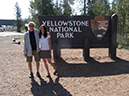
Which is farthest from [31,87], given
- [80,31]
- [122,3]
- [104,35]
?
[122,3]

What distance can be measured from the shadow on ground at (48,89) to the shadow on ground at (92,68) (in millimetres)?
814

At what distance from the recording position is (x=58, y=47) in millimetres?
6391

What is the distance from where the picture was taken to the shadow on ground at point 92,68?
4840 mm

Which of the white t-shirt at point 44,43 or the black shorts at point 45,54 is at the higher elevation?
the white t-shirt at point 44,43

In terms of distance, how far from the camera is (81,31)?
641cm

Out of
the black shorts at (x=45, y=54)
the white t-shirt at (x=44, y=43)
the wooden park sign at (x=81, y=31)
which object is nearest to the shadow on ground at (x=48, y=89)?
the black shorts at (x=45, y=54)

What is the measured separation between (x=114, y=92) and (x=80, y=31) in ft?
11.3

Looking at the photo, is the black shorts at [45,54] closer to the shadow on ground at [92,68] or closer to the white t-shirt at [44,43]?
the white t-shirt at [44,43]

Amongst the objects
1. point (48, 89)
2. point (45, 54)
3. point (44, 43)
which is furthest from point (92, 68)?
point (48, 89)

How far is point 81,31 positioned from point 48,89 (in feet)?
11.1

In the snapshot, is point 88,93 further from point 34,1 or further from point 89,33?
point 34,1

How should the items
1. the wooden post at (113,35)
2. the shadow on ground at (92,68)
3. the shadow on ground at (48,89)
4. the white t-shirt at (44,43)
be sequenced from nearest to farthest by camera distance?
the shadow on ground at (48,89)
the white t-shirt at (44,43)
the shadow on ground at (92,68)
the wooden post at (113,35)

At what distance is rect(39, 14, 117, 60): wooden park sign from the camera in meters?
6.31

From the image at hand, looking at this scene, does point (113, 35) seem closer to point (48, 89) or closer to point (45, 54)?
point (45, 54)
